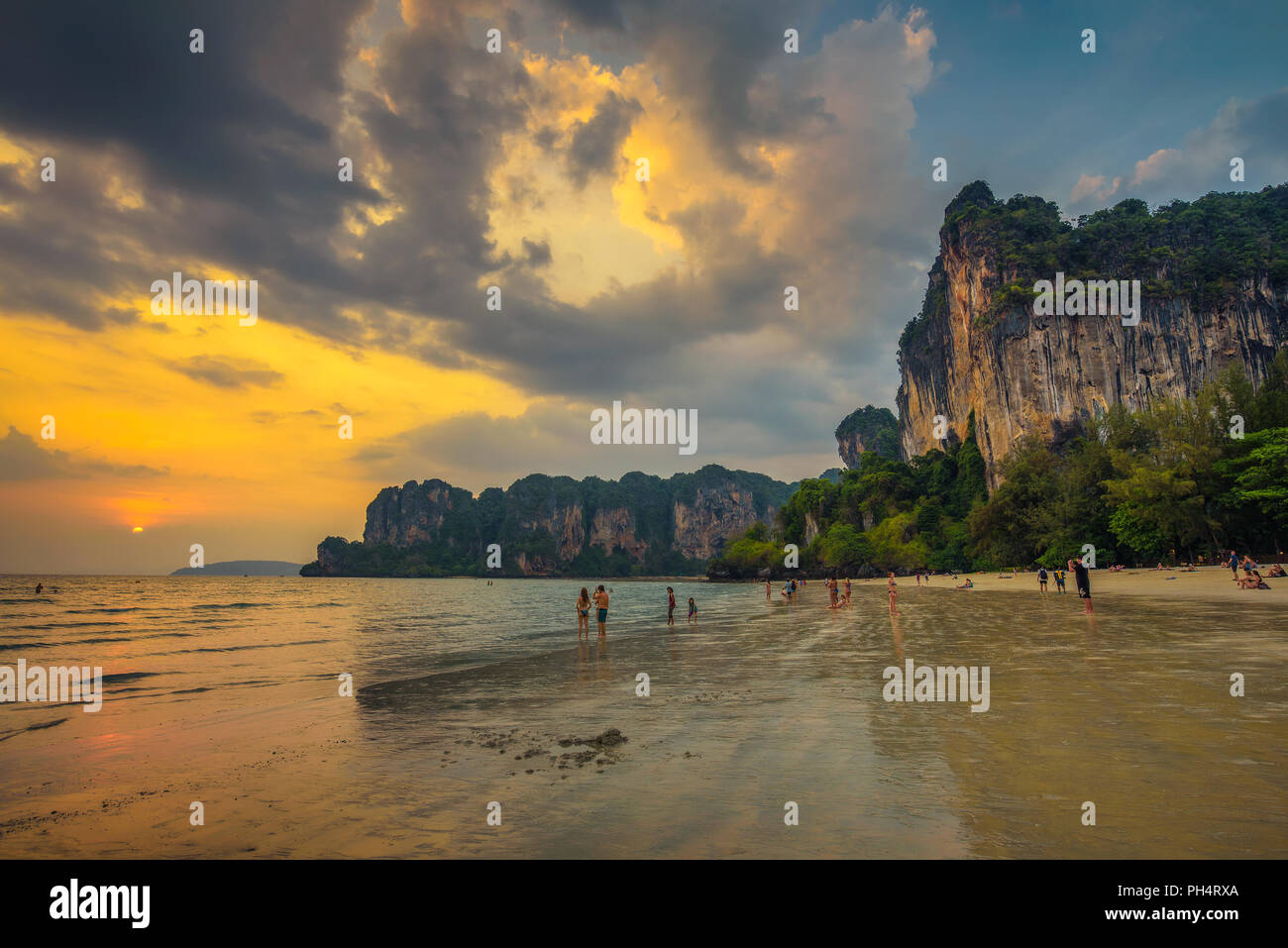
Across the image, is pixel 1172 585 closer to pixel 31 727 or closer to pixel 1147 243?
pixel 31 727

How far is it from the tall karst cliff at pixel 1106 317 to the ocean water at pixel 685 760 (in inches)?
3208

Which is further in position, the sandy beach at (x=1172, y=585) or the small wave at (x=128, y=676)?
the sandy beach at (x=1172, y=585)

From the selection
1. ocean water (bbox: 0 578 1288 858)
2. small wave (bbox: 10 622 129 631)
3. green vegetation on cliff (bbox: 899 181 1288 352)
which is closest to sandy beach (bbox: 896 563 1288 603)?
ocean water (bbox: 0 578 1288 858)

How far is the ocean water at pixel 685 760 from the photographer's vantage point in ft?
16.3

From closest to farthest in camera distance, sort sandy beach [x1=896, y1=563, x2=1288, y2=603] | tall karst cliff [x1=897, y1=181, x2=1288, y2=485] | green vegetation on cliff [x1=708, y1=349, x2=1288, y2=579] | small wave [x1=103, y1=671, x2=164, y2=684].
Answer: small wave [x1=103, y1=671, x2=164, y2=684] → sandy beach [x1=896, y1=563, x2=1288, y2=603] → green vegetation on cliff [x1=708, y1=349, x2=1288, y2=579] → tall karst cliff [x1=897, y1=181, x2=1288, y2=485]

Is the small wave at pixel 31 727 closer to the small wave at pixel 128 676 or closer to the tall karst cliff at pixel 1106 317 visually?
the small wave at pixel 128 676

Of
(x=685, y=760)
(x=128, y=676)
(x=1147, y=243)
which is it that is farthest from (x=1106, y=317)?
(x=128, y=676)

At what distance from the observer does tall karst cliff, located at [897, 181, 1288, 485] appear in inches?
3184

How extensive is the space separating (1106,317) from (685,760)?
4073 inches

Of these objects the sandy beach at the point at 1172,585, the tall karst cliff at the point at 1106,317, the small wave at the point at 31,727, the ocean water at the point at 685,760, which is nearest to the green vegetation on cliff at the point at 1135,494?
the sandy beach at the point at 1172,585

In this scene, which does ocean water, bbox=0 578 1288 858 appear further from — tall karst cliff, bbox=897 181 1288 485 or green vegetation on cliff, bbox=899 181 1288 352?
green vegetation on cliff, bbox=899 181 1288 352

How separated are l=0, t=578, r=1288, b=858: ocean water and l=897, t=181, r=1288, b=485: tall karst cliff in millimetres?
81477

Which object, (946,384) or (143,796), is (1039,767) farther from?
(946,384)
